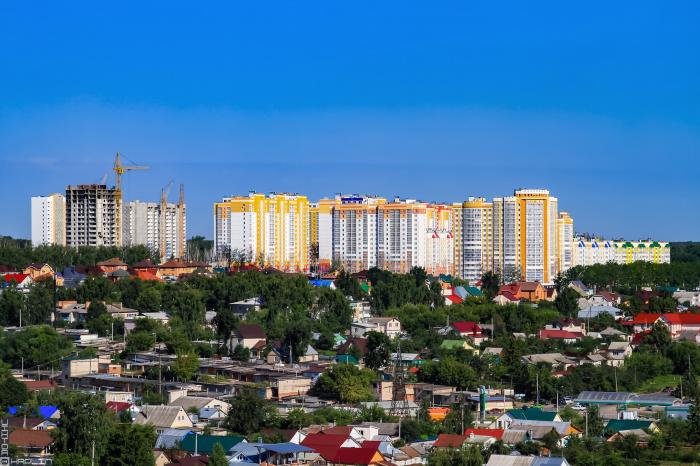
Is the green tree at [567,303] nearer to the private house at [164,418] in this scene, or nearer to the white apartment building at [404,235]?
the white apartment building at [404,235]

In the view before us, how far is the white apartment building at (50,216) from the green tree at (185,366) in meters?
26.9

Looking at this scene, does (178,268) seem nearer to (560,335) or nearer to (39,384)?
(560,335)

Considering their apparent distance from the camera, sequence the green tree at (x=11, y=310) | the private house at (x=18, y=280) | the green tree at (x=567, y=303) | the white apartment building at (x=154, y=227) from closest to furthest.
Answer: the green tree at (x=11, y=310), the private house at (x=18, y=280), the green tree at (x=567, y=303), the white apartment building at (x=154, y=227)

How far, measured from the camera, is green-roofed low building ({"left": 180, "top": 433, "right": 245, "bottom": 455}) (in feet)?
48.5

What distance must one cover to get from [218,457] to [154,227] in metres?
37.4

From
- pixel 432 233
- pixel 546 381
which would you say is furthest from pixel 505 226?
pixel 546 381

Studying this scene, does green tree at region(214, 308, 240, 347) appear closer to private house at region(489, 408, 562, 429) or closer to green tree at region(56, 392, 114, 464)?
private house at region(489, 408, 562, 429)

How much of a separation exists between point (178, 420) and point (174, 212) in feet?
117

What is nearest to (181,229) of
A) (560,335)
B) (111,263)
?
(111,263)

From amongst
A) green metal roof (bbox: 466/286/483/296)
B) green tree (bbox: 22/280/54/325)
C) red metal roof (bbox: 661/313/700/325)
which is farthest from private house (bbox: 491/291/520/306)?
green tree (bbox: 22/280/54/325)

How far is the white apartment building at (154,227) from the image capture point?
49469 millimetres

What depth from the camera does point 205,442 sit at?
15.0m

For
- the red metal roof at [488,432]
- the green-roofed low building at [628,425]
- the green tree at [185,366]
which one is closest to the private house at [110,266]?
the green tree at [185,366]

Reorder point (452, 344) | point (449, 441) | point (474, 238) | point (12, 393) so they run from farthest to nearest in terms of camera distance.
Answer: point (474, 238) → point (452, 344) → point (12, 393) → point (449, 441)
